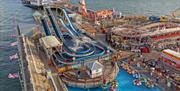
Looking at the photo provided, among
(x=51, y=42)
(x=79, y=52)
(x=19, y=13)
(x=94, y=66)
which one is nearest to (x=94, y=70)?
(x=94, y=66)

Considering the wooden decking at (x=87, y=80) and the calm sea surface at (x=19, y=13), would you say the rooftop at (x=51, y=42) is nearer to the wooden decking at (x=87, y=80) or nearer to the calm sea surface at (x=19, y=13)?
the wooden decking at (x=87, y=80)

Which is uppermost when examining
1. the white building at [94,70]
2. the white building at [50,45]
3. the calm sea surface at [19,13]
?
the white building at [50,45]

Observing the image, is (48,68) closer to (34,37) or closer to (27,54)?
(27,54)

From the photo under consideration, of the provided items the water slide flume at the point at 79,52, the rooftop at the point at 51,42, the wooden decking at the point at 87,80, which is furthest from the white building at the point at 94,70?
the rooftop at the point at 51,42

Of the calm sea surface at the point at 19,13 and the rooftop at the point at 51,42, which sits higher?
the rooftop at the point at 51,42

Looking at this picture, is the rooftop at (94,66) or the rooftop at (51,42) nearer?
the rooftop at (94,66)

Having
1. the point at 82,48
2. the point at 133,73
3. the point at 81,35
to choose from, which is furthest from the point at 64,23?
the point at 133,73

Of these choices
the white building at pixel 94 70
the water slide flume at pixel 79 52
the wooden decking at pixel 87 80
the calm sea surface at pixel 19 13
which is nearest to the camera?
the wooden decking at pixel 87 80

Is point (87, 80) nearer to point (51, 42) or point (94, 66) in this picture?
point (94, 66)

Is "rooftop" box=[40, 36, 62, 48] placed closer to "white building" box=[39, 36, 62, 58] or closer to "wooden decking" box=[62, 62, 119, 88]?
"white building" box=[39, 36, 62, 58]
